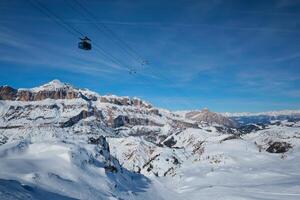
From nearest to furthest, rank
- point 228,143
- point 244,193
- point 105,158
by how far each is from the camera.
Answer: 1. point 244,193
2. point 105,158
3. point 228,143

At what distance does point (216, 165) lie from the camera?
10419cm

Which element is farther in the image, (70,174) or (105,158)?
(105,158)

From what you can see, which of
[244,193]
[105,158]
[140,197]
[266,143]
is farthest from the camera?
[266,143]

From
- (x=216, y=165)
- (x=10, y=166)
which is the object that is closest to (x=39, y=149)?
(x=10, y=166)

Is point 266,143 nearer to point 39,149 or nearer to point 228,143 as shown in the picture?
point 228,143

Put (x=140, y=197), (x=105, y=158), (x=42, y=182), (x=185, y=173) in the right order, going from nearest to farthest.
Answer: (x=42, y=182) < (x=140, y=197) < (x=105, y=158) < (x=185, y=173)

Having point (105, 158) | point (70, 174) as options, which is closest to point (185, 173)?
point (105, 158)

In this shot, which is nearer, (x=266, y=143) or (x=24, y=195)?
(x=24, y=195)

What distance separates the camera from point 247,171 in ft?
278

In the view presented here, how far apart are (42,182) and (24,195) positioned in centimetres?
1077

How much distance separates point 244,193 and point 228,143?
300 feet

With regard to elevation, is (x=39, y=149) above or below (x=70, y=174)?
above

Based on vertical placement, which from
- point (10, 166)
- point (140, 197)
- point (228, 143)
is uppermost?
point (228, 143)

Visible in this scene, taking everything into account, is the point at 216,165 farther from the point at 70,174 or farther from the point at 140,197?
the point at 70,174
